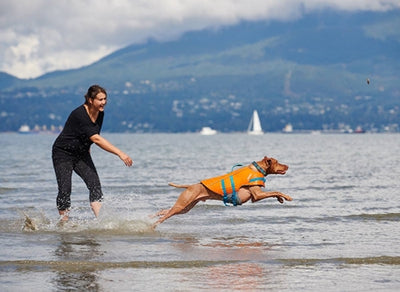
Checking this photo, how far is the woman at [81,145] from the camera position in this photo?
10.8 meters

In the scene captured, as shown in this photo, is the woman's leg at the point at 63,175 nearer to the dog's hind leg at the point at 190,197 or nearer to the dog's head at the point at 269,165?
the dog's hind leg at the point at 190,197

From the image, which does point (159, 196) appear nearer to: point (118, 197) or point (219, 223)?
point (118, 197)

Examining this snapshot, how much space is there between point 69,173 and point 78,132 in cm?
68

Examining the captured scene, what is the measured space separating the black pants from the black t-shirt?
0.32 feet

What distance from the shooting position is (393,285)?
7.55m

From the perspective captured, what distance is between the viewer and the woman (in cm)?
1075

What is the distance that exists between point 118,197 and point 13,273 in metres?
9.62

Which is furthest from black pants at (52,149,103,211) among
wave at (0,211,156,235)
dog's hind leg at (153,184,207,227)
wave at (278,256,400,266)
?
wave at (278,256,400,266)

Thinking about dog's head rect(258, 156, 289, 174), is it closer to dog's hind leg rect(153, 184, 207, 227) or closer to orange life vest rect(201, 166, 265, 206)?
orange life vest rect(201, 166, 265, 206)

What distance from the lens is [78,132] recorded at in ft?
36.0

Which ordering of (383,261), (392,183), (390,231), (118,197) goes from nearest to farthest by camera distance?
(383,261) → (390,231) → (118,197) → (392,183)

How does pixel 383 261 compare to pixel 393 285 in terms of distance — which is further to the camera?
pixel 383 261

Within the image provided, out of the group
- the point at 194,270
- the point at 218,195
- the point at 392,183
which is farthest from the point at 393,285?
the point at 392,183

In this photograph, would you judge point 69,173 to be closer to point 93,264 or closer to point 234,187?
point 234,187
